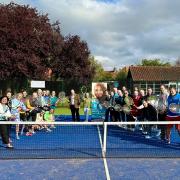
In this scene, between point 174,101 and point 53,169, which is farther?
point 174,101

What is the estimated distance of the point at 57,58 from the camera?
1414 inches

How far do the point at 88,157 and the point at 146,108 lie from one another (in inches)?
181

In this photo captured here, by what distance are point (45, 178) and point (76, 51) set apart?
28.9m

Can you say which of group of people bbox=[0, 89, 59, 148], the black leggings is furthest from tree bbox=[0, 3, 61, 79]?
the black leggings

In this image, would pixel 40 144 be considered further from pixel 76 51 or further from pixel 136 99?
pixel 76 51

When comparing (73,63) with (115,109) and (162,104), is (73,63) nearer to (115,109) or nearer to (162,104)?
(115,109)

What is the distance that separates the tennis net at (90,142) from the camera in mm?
10641

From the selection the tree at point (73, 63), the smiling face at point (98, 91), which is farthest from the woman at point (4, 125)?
the tree at point (73, 63)

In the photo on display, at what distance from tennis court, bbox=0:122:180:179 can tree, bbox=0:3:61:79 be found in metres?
18.3

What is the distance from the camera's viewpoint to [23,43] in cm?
3316

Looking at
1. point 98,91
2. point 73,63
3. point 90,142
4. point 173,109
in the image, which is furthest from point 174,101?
point 73,63

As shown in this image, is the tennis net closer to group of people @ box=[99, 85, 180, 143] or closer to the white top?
group of people @ box=[99, 85, 180, 143]

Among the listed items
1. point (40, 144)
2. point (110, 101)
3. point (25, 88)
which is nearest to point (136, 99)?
point (110, 101)

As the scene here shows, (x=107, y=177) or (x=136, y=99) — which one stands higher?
(x=136, y=99)
